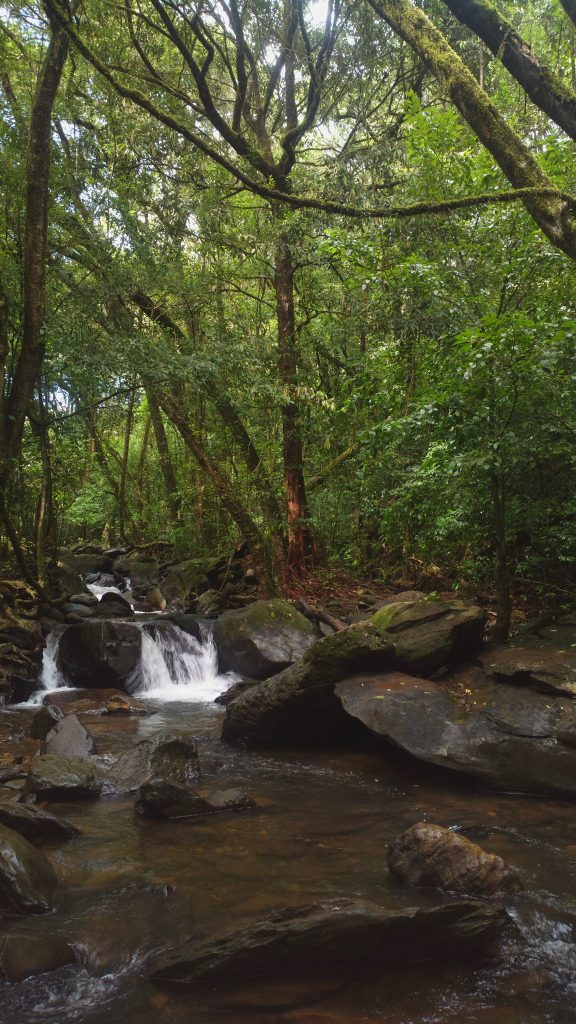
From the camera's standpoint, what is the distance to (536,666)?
20.9 feet

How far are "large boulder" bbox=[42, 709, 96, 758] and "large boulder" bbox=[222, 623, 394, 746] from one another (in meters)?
1.67

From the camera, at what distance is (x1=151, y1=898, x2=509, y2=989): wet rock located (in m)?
3.24

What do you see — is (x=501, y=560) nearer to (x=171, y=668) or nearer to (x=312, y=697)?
(x=312, y=697)

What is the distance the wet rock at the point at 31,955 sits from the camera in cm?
329

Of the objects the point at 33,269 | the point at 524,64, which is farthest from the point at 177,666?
the point at 524,64

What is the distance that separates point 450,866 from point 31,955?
2.55m

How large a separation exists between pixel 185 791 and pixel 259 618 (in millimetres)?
4944

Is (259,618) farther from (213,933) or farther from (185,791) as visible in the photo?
(213,933)

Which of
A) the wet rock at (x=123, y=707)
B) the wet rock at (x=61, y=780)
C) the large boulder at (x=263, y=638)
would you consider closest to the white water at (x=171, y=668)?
the large boulder at (x=263, y=638)

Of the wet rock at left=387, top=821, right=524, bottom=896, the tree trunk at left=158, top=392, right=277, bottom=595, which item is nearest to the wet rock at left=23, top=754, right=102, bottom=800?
the wet rock at left=387, top=821, right=524, bottom=896

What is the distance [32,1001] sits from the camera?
3.11m

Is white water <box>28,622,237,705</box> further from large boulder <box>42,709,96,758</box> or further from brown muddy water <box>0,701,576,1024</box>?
brown muddy water <box>0,701,576,1024</box>

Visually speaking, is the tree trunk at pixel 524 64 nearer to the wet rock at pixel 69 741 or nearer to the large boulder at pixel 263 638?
the wet rock at pixel 69 741

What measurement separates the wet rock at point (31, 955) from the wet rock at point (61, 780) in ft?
7.42
